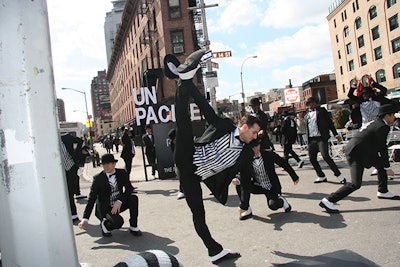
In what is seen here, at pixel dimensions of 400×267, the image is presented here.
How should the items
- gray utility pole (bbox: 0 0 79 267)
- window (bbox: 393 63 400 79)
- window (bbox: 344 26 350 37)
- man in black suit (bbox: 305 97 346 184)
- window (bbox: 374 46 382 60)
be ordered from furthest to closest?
window (bbox: 344 26 350 37), window (bbox: 374 46 382 60), window (bbox: 393 63 400 79), man in black suit (bbox: 305 97 346 184), gray utility pole (bbox: 0 0 79 267)

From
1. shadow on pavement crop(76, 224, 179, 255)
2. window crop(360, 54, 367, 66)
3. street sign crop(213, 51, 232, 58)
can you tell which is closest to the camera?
shadow on pavement crop(76, 224, 179, 255)

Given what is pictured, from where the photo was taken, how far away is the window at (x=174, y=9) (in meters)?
30.5

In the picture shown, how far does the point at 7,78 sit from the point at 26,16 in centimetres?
30

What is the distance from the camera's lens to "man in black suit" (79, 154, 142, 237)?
5.23 metres

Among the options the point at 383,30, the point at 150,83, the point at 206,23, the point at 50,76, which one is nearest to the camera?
the point at 50,76

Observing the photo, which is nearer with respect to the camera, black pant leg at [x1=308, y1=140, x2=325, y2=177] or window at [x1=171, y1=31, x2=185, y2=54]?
black pant leg at [x1=308, y1=140, x2=325, y2=177]

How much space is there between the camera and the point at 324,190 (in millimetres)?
6879

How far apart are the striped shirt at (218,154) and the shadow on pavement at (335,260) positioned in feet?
4.22

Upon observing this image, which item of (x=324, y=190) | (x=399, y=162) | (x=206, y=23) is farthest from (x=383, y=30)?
(x=324, y=190)

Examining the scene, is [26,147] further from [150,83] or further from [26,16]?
Result: [150,83]

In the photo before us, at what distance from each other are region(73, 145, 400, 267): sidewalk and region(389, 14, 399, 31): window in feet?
139

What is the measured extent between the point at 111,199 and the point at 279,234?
2.77m

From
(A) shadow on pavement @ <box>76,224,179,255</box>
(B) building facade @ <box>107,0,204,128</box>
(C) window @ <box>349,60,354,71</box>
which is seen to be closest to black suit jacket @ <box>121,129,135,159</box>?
(A) shadow on pavement @ <box>76,224,179,255</box>

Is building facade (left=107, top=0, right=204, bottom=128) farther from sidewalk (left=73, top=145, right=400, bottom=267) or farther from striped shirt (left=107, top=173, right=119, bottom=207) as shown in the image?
striped shirt (left=107, top=173, right=119, bottom=207)
